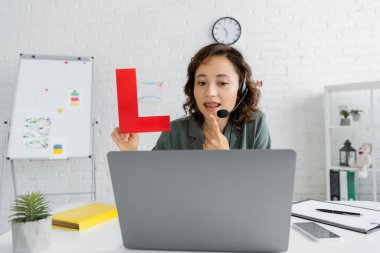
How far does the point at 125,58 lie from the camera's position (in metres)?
3.10

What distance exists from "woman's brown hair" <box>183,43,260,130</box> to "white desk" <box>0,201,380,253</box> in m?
0.76

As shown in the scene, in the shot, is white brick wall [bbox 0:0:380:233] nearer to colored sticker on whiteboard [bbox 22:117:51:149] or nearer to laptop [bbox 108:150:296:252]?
colored sticker on whiteboard [bbox 22:117:51:149]

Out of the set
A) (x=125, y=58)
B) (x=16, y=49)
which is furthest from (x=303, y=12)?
(x=16, y=49)

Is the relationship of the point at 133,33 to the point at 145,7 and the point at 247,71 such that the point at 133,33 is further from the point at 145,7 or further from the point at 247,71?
the point at 247,71

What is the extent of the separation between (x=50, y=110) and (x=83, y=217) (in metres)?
Answer: 2.01

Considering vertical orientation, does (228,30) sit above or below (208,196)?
above

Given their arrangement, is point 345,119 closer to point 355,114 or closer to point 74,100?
point 355,114

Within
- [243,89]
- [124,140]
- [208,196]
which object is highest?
[243,89]

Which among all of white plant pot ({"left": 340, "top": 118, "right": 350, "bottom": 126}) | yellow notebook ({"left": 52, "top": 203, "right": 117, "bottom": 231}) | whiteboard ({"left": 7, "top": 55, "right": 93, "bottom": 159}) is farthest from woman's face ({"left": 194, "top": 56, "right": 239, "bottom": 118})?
white plant pot ({"left": 340, "top": 118, "right": 350, "bottom": 126})

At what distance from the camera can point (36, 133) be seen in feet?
8.89

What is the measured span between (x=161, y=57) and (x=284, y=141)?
136 centimetres

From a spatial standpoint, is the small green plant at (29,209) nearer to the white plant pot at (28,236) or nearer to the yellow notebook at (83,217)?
the white plant pot at (28,236)

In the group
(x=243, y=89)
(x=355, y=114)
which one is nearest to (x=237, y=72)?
(x=243, y=89)

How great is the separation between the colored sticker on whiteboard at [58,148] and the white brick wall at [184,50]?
41 centimetres
